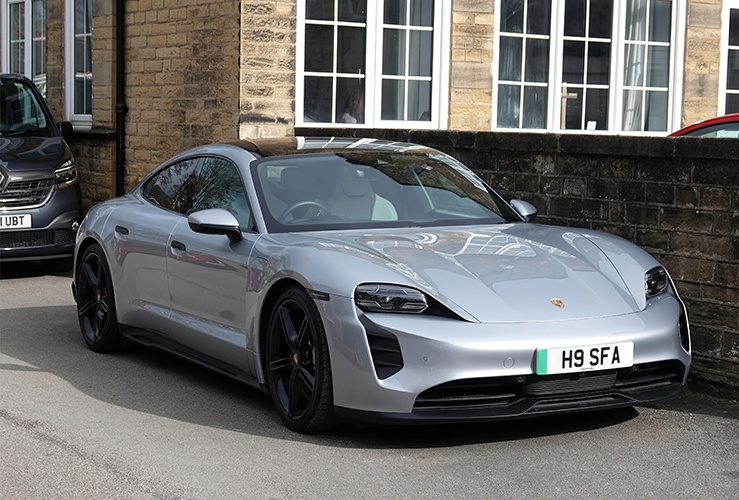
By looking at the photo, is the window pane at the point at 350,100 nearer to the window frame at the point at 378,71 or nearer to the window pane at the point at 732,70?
the window frame at the point at 378,71

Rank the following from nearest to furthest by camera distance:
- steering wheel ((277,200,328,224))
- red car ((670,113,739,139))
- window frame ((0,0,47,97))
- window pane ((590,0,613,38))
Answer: steering wheel ((277,200,328,224)) < red car ((670,113,739,139)) < window pane ((590,0,613,38)) < window frame ((0,0,47,97))

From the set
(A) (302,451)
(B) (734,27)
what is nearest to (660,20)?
(B) (734,27)

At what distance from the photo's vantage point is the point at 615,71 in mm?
14672

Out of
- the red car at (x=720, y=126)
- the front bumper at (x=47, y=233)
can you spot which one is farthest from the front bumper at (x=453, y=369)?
the front bumper at (x=47, y=233)

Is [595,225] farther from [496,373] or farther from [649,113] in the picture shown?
[649,113]

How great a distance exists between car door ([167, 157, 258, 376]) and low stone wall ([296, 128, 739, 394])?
245 centimetres

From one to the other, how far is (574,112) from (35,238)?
6.12m

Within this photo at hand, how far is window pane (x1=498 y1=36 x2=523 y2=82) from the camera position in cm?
1401

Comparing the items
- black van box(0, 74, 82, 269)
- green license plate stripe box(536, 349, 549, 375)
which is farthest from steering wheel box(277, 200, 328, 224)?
black van box(0, 74, 82, 269)

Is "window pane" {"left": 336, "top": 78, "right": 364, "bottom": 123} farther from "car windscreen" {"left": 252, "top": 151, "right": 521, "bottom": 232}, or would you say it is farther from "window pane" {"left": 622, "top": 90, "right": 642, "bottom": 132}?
"car windscreen" {"left": 252, "top": 151, "right": 521, "bottom": 232}

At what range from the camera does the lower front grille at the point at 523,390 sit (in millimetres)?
5633

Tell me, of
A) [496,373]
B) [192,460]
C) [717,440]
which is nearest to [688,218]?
[717,440]

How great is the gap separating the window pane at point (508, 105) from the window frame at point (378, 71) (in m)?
0.75

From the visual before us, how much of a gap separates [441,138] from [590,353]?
434 centimetres
